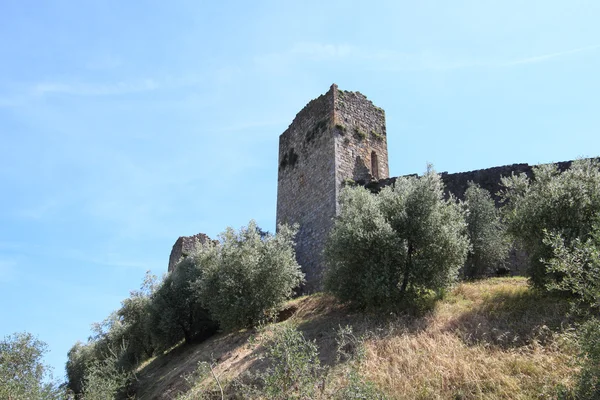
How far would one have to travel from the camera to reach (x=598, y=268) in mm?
7195

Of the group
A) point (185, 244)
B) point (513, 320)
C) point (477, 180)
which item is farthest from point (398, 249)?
point (185, 244)

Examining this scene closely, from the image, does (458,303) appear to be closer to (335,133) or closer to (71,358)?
(335,133)

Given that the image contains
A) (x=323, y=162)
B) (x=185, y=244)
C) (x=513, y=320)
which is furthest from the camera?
(x=185, y=244)

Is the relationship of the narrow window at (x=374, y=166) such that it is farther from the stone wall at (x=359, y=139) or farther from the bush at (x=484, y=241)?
the bush at (x=484, y=241)

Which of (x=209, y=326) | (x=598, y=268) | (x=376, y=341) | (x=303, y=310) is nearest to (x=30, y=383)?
(x=209, y=326)

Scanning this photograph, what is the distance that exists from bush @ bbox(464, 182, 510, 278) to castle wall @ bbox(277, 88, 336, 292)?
5180 mm

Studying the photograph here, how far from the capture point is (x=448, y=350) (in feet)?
31.8

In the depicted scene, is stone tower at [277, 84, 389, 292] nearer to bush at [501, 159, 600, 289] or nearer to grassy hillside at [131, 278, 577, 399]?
grassy hillside at [131, 278, 577, 399]

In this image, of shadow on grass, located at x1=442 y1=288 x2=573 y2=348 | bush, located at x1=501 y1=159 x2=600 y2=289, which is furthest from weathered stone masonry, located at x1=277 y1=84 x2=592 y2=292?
shadow on grass, located at x1=442 y1=288 x2=573 y2=348

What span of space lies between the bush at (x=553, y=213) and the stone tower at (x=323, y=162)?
25.5ft

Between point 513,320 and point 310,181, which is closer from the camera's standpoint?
point 513,320

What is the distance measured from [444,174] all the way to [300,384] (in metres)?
14.0

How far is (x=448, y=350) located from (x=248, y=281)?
23.7ft

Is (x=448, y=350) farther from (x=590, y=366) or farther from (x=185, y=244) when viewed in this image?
(x=185, y=244)
